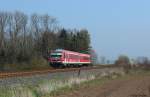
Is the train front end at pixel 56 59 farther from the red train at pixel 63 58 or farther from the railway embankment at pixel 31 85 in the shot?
the railway embankment at pixel 31 85

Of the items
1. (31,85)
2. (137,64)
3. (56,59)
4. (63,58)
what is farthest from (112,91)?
(137,64)

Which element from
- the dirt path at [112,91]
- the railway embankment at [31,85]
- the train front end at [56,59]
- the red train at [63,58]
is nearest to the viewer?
the railway embankment at [31,85]

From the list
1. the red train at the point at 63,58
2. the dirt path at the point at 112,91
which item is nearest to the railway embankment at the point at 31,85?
the dirt path at the point at 112,91

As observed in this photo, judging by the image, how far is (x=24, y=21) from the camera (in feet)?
299

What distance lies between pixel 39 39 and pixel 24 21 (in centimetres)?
579

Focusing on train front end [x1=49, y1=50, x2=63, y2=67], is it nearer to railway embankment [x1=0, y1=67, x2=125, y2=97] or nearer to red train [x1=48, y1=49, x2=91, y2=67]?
red train [x1=48, y1=49, x2=91, y2=67]

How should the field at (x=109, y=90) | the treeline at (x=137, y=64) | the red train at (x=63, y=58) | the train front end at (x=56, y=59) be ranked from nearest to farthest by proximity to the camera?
the field at (x=109, y=90) → the train front end at (x=56, y=59) → the red train at (x=63, y=58) → the treeline at (x=137, y=64)

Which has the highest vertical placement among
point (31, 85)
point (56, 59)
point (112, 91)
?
point (56, 59)

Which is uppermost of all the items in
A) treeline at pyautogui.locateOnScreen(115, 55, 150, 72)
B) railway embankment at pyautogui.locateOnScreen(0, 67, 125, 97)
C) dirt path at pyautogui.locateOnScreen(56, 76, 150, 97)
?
treeline at pyautogui.locateOnScreen(115, 55, 150, 72)

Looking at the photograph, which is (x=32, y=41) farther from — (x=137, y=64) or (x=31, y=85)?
(x=31, y=85)

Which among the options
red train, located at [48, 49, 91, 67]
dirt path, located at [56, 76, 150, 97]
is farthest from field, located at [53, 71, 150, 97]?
red train, located at [48, 49, 91, 67]

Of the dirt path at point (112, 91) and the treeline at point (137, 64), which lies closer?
the dirt path at point (112, 91)

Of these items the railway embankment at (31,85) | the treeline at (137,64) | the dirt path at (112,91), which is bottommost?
the dirt path at (112,91)

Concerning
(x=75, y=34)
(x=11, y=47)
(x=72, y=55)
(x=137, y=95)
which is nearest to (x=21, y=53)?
(x=11, y=47)
